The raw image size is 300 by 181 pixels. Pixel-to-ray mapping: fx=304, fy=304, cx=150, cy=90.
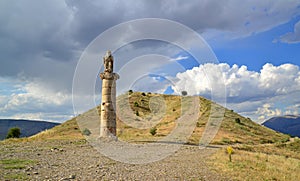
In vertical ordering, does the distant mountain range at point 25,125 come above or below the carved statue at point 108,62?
above

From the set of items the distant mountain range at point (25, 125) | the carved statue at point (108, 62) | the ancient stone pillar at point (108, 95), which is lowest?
the ancient stone pillar at point (108, 95)

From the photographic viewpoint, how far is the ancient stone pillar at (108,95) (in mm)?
26797

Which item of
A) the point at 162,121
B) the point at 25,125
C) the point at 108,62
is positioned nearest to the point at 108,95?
the point at 108,62

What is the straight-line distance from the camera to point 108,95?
27078mm

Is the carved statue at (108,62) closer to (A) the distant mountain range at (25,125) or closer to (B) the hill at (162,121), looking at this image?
(B) the hill at (162,121)

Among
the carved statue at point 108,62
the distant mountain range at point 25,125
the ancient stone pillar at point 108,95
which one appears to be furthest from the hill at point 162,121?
the distant mountain range at point 25,125

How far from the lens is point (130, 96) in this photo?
77875 millimetres

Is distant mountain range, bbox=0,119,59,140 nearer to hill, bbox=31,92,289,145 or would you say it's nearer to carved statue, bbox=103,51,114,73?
hill, bbox=31,92,289,145

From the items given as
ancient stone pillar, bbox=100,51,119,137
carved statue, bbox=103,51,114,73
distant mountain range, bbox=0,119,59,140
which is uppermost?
distant mountain range, bbox=0,119,59,140

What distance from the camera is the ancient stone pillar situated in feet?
87.9

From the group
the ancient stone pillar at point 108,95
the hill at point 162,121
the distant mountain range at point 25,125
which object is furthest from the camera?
the distant mountain range at point 25,125

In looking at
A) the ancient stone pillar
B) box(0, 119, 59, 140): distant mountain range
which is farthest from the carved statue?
box(0, 119, 59, 140): distant mountain range

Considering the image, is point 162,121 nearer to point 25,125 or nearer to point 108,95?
point 108,95

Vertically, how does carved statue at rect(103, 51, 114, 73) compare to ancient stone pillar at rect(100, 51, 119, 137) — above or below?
above
